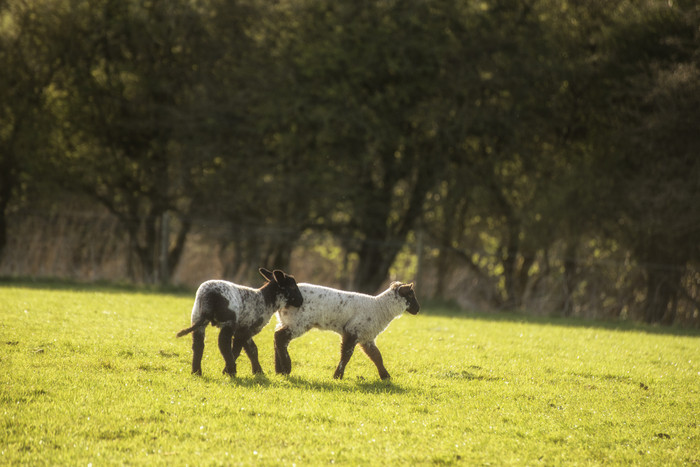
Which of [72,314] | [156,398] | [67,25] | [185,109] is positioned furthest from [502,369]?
[67,25]

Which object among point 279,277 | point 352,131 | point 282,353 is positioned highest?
point 352,131

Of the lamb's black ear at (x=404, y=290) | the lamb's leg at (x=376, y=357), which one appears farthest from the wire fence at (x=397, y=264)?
the lamb's leg at (x=376, y=357)

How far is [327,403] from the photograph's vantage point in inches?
346

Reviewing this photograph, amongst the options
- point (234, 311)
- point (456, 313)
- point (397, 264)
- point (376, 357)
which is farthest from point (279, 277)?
point (397, 264)

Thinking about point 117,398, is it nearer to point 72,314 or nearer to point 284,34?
point 72,314

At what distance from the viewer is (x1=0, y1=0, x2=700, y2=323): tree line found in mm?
25547

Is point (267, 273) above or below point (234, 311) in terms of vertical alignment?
above

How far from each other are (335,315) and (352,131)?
1625 cm

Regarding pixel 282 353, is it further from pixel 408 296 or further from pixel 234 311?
pixel 408 296

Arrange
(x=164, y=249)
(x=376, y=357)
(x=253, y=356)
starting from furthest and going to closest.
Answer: (x=164, y=249), (x=376, y=357), (x=253, y=356)

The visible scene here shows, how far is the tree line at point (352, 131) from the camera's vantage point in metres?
25.5

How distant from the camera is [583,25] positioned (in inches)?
1027

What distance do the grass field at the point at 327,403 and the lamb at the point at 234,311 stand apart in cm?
34

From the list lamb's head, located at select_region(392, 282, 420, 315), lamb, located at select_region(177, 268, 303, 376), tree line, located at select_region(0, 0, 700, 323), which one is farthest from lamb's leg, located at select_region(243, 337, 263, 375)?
tree line, located at select_region(0, 0, 700, 323)
